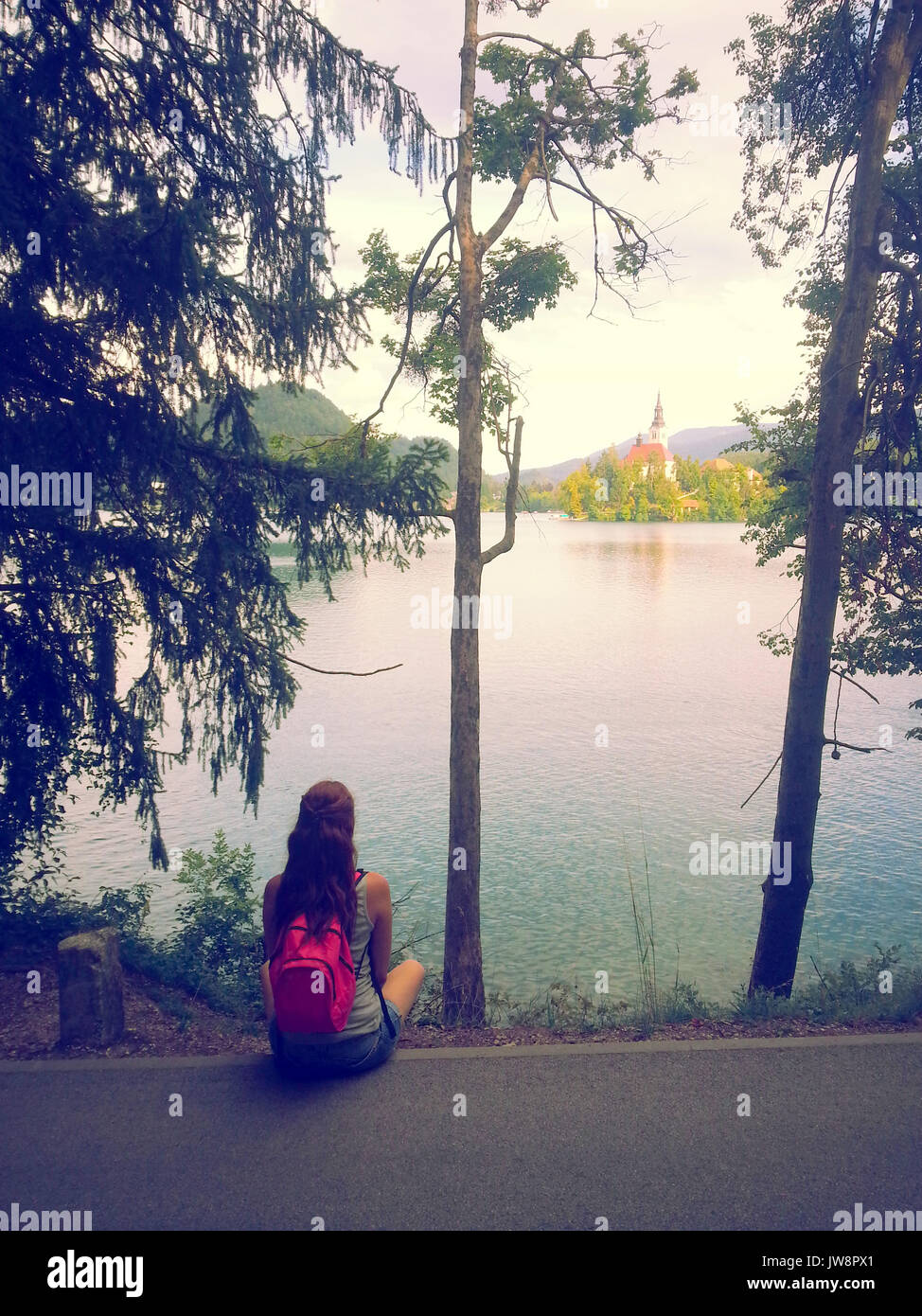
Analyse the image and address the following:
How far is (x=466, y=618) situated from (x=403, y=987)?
18.3ft

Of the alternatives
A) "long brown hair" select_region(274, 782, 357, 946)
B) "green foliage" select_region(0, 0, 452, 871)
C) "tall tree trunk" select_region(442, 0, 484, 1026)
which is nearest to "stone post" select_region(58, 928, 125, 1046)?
"long brown hair" select_region(274, 782, 357, 946)

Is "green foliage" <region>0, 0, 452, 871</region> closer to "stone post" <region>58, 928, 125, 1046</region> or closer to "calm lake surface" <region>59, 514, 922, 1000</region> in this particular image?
"stone post" <region>58, 928, 125, 1046</region>

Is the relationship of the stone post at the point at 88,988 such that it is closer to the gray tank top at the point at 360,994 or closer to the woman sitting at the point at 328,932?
the woman sitting at the point at 328,932

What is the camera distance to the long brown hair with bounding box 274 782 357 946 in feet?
13.6

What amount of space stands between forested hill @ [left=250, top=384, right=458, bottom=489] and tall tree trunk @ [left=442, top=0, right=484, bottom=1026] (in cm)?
95

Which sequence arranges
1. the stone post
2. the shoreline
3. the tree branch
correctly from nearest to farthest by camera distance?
the stone post
the shoreline
the tree branch

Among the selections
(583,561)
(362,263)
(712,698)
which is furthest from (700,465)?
(362,263)

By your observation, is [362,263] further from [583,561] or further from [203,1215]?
[583,561]

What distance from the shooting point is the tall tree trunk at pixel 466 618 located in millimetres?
10070

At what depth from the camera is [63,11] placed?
21.1 ft

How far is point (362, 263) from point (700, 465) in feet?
468

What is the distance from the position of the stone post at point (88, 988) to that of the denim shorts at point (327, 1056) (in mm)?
1189

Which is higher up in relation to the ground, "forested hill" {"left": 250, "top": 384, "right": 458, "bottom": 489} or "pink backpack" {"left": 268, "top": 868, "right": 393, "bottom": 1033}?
"forested hill" {"left": 250, "top": 384, "right": 458, "bottom": 489}
